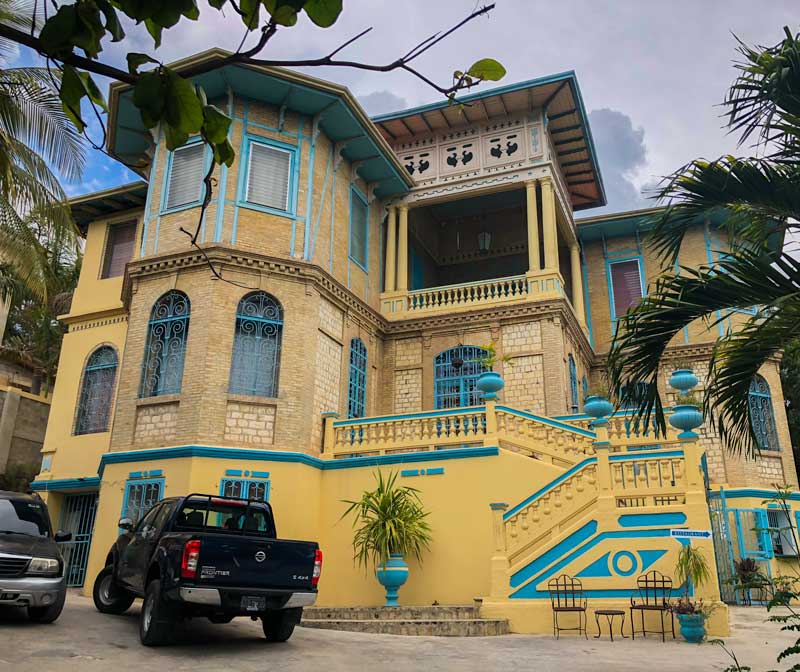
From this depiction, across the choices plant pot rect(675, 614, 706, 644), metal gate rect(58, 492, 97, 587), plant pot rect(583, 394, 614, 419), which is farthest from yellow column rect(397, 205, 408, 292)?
plant pot rect(675, 614, 706, 644)

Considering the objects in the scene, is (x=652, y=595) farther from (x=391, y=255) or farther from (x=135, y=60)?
(x=391, y=255)

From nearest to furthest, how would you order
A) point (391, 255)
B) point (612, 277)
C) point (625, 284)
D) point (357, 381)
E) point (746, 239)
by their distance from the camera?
point (746, 239)
point (357, 381)
point (391, 255)
point (625, 284)
point (612, 277)

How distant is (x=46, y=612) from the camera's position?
29.1ft

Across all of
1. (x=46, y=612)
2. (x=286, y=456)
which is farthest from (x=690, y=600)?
(x=46, y=612)

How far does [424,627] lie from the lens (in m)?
11.2

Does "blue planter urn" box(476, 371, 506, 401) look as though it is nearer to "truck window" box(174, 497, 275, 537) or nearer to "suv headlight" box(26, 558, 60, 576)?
"truck window" box(174, 497, 275, 537)

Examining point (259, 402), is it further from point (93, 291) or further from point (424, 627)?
point (93, 291)

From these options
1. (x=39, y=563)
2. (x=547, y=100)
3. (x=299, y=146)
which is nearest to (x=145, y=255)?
(x=299, y=146)

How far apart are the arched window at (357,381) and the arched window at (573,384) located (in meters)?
5.12

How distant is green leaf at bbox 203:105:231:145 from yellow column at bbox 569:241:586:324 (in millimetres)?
20256

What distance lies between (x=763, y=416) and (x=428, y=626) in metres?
13.3

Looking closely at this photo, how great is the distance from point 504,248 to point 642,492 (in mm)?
13256

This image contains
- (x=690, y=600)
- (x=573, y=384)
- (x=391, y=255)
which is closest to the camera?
(x=690, y=600)

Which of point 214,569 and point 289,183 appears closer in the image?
point 214,569
